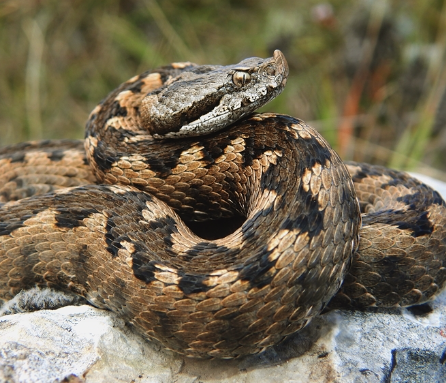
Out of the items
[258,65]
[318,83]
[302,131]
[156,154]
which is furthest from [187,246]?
[318,83]

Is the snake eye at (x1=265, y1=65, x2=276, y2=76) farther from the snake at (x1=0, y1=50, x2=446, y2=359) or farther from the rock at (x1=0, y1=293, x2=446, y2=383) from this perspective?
the rock at (x1=0, y1=293, x2=446, y2=383)

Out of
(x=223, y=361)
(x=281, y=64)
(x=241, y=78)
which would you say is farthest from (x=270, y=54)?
(x=223, y=361)

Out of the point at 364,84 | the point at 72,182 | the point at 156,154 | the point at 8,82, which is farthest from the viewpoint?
the point at 8,82

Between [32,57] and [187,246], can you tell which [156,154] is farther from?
[32,57]

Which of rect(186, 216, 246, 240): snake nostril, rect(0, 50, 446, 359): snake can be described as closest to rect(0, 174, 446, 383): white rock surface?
rect(0, 50, 446, 359): snake

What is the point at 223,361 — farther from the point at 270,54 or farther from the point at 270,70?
the point at 270,54

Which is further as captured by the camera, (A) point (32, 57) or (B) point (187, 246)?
(A) point (32, 57)

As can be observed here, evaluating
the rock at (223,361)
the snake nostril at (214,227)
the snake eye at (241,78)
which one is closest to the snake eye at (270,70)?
the snake eye at (241,78)
